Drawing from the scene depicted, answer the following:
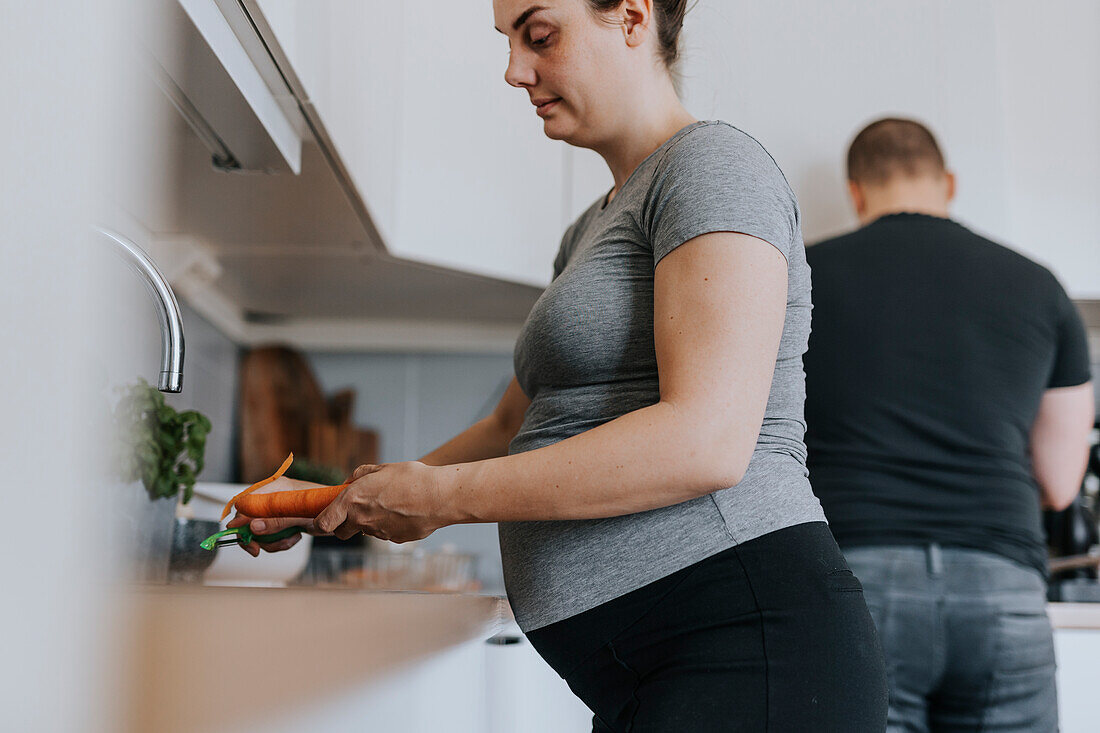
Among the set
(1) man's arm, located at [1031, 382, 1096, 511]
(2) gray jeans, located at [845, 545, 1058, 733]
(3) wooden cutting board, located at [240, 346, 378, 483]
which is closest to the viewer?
(2) gray jeans, located at [845, 545, 1058, 733]

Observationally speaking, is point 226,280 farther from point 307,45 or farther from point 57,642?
point 57,642

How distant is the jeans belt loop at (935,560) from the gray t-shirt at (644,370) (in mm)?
497

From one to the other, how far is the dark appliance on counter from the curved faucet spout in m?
1.31

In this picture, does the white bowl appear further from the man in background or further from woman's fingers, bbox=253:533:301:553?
the man in background

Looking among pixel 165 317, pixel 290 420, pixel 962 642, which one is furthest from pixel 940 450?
pixel 290 420

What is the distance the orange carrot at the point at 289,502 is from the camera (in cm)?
72

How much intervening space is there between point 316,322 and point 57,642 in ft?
6.01

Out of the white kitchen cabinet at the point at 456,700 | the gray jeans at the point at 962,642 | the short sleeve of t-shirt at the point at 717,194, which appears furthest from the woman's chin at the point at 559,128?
the gray jeans at the point at 962,642

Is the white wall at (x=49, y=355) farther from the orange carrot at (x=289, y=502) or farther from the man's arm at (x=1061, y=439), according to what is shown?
the man's arm at (x=1061, y=439)

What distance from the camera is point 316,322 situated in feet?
6.86

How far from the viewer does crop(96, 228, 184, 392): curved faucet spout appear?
0.64m

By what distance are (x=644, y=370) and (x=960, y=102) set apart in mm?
1393

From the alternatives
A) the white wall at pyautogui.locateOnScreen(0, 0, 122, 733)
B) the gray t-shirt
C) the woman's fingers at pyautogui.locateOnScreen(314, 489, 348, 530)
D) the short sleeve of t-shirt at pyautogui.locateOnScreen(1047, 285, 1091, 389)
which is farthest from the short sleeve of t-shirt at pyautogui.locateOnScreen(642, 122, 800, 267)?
the short sleeve of t-shirt at pyautogui.locateOnScreen(1047, 285, 1091, 389)

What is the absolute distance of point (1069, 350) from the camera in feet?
3.89
